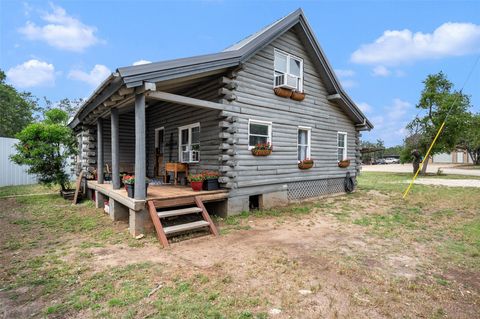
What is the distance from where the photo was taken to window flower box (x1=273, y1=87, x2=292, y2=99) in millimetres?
8781

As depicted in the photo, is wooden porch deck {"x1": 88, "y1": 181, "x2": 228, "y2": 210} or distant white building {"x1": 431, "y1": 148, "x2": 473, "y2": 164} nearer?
wooden porch deck {"x1": 88, "y1": 181, "x2": 228, "y2": 210}

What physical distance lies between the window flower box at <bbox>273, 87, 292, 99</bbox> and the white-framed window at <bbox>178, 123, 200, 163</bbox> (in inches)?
111

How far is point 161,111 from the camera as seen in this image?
10.8m

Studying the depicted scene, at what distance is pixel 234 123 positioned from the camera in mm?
→ 7555

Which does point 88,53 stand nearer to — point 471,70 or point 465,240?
point 465,240

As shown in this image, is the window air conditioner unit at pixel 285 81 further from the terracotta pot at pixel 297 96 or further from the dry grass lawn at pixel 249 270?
the dry grass lawn at pixel 249 270

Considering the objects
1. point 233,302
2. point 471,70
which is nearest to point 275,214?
point 233,302

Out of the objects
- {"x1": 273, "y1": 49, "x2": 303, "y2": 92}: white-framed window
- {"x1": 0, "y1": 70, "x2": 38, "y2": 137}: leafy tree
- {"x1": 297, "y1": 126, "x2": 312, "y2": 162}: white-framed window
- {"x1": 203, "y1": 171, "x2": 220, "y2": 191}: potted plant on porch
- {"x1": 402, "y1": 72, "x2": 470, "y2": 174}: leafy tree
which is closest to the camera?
{"x1": 203, "y1": 171, "x2": 220, "y2": 191}: potted plant on porch

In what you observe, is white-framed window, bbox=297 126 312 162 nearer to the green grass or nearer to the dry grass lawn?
the dry grass lawn

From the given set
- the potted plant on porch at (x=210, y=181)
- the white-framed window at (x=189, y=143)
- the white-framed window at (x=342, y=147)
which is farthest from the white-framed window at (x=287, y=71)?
the potted plant on porch at (x=210, y=181)

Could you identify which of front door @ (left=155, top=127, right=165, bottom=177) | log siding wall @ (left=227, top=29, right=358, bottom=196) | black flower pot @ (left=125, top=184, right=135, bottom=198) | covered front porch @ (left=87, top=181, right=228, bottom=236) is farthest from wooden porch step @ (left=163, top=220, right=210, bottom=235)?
front door @ (left=155, top=127, right=165, bottom=177)

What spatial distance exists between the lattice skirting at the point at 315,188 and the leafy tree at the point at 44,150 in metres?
9.40

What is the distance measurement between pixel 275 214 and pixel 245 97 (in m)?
3.59

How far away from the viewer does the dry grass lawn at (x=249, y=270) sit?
302cm
